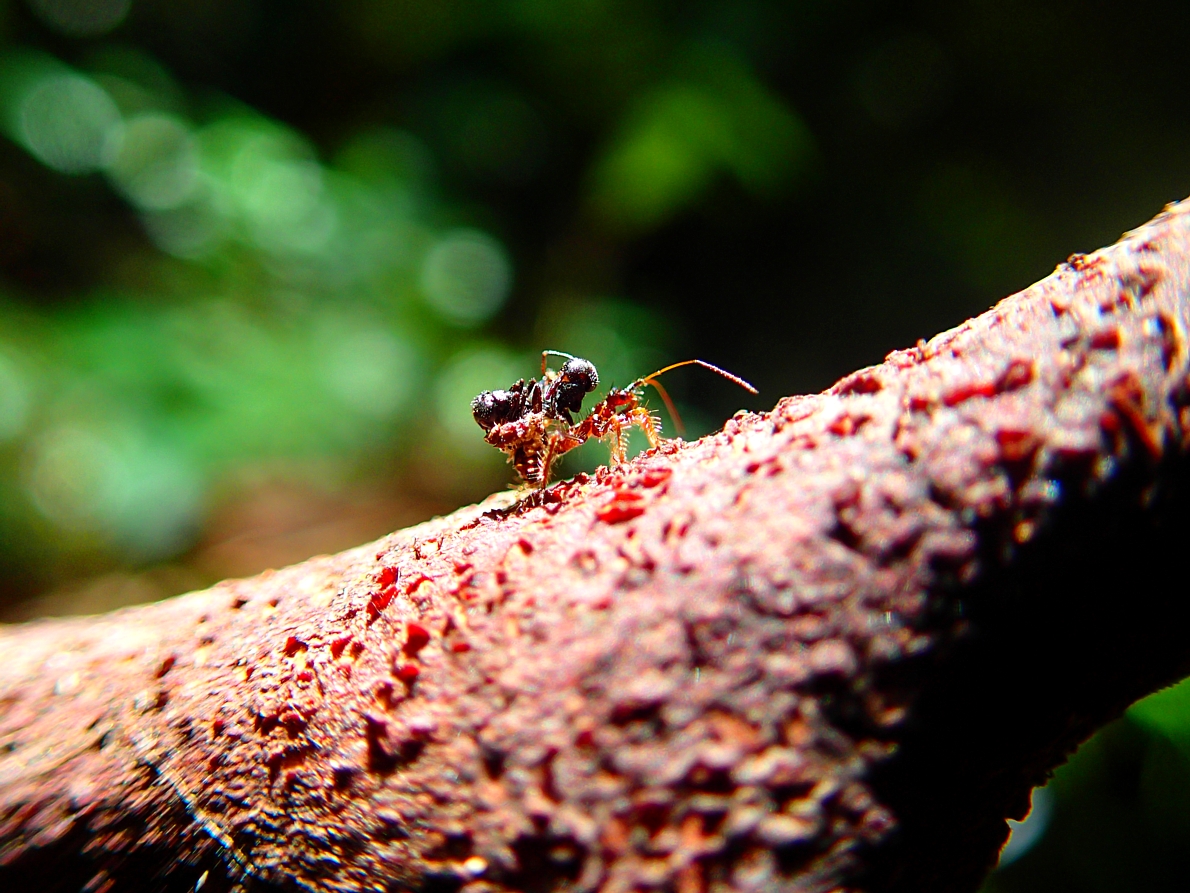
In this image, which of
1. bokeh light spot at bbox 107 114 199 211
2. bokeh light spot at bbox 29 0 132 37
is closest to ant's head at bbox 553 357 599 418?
bokeh light spot at bbox 107 114 199 211

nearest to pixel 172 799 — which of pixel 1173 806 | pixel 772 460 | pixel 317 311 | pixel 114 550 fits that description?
pixel 772 460

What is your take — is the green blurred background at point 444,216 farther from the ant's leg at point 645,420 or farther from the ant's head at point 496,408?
the ant's leg at point 645,420

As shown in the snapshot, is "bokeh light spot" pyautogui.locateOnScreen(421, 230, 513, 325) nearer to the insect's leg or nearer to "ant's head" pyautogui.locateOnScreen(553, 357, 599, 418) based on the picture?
"ant's head" pyautogui.locateOnScreen(553, 357, 599, 418)

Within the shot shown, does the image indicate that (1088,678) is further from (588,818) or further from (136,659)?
(136,659)

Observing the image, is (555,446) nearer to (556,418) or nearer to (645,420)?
(556,418)

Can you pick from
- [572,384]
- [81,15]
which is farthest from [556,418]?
[81,15]

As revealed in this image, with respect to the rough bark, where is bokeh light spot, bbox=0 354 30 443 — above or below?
above
